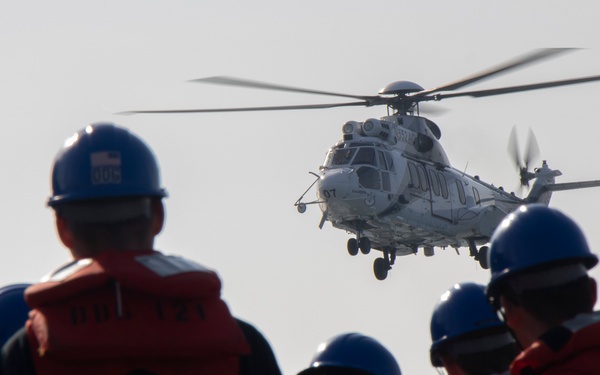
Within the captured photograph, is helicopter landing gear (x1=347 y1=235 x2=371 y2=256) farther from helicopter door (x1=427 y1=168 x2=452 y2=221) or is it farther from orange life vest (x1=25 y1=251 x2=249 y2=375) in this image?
orange life vest (x1=25 y1=251 x2=249 y2=375)

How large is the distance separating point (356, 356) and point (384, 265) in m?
27.8

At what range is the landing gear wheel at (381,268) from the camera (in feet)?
109

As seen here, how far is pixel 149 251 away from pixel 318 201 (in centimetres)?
2652

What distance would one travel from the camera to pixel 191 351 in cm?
361

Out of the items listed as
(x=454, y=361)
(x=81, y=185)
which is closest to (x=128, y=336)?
(x=81, y=185)

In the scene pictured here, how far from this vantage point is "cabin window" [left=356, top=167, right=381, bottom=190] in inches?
1185

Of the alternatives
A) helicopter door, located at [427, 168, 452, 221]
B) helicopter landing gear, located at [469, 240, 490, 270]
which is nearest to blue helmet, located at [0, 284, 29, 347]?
helicopter door, located at [427, 168, 452, 221]

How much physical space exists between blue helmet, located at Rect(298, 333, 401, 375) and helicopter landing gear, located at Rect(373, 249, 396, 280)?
27.4 meters

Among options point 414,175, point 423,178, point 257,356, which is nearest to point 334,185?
point 414,175

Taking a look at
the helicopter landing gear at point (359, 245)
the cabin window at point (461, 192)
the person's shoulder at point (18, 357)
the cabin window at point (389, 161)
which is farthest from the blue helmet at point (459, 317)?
the cabin window at point (461, 192)

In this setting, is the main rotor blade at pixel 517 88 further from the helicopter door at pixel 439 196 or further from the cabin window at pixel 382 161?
the helicopter door at pixel 439 196

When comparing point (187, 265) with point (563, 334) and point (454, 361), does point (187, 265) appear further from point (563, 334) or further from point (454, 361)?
point (454, 361)

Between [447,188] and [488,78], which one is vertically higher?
[488,78]

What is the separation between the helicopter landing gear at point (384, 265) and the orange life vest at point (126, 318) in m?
29.6
